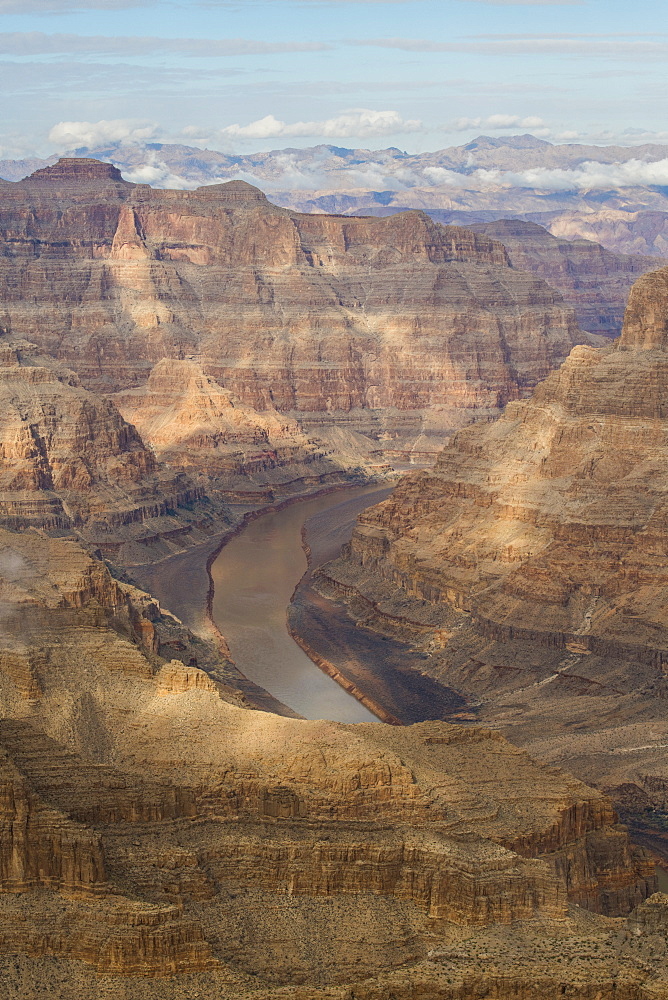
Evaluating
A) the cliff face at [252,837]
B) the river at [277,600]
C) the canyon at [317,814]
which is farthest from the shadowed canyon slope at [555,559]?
the cliff face at [252,837]

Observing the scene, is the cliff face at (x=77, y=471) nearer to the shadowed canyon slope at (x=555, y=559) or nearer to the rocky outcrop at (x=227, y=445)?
the rocky outcrop at (x=227, y=445)

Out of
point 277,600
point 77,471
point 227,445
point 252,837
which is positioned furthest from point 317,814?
point 227,445

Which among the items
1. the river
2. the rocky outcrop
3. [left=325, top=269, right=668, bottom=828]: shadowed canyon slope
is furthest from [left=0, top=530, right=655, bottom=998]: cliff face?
the rocky outcrop

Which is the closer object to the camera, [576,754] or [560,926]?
[560,926]

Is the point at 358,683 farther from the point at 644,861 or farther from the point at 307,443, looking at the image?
the point at 307,443

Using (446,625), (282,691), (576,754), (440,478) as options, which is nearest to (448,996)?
(576,754)

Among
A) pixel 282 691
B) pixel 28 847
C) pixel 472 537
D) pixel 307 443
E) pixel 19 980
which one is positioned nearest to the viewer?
pixel 19 980

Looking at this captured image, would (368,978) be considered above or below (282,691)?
above

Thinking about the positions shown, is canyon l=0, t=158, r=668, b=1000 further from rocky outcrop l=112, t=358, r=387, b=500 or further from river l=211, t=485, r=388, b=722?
rocky outcrop l=112, t=358, r=387, b=500
